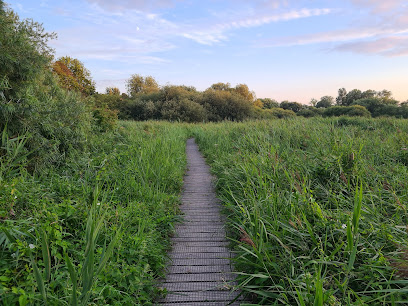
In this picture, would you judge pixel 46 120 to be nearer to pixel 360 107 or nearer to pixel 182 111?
pixel 182 111

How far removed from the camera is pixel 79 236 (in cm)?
316

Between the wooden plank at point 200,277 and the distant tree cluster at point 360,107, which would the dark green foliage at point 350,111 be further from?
the wooden plank at point 200,277

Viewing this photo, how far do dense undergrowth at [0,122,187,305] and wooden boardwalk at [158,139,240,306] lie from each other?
0.68ft

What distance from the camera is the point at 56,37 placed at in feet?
20.5

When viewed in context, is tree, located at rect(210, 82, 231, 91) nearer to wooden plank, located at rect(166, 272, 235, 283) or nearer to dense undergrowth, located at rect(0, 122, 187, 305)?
dense undergrowth, located at rect(0, 122, 187, 305)

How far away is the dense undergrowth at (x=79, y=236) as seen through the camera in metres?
2.02

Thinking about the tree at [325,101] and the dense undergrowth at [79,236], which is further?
the tree at [325,101]

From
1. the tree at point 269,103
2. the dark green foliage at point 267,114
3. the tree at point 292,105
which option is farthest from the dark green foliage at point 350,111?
the tree at point 269,103

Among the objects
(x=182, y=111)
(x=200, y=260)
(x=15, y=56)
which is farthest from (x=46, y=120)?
(x=182, y=111)

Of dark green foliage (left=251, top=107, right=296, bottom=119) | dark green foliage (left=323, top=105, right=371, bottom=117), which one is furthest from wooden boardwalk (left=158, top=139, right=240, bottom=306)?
dark green foliage (left=251, top=107, right=296, bottom=119)

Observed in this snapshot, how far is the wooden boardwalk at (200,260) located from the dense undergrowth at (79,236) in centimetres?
21

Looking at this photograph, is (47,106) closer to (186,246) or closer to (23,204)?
(23,204)

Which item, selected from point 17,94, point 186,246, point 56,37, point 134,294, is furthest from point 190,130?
point 134,294

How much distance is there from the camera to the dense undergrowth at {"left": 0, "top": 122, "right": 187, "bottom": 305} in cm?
202
